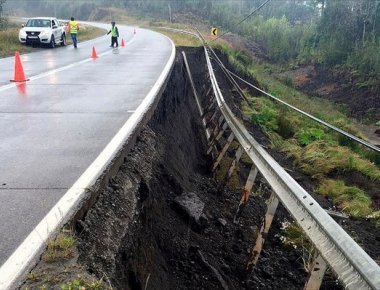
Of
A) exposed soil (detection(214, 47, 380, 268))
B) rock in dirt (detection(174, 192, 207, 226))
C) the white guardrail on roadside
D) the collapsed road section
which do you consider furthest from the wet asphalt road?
exposed soil (detection(214, 47, 380, 268))

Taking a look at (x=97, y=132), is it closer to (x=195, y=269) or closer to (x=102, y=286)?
(x=195, y=269)

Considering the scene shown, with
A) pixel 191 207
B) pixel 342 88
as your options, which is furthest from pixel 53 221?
pixel 342 88

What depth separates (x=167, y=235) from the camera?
4945 millimetres

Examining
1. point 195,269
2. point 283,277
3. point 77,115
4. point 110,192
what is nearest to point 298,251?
point 283,277

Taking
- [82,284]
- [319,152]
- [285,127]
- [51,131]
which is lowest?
[285,127]

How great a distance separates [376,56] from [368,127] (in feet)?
38.1

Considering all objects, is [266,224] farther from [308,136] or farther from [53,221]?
[308,136]

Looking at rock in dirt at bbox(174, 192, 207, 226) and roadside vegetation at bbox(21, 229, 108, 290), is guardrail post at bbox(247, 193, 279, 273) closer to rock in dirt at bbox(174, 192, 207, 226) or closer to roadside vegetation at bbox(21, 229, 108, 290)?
rock in dirt at bbox(174, 192, 207, 226)

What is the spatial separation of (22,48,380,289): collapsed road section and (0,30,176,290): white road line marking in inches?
4.2

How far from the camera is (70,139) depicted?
644 centimetres

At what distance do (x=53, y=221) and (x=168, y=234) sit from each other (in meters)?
1.57

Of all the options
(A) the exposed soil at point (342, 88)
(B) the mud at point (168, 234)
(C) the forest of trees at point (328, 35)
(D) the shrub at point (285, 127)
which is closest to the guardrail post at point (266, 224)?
(B) the mud at point (168, 234)

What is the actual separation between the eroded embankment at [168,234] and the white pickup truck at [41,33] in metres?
19.6

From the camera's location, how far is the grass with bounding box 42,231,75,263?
318 centimetres
